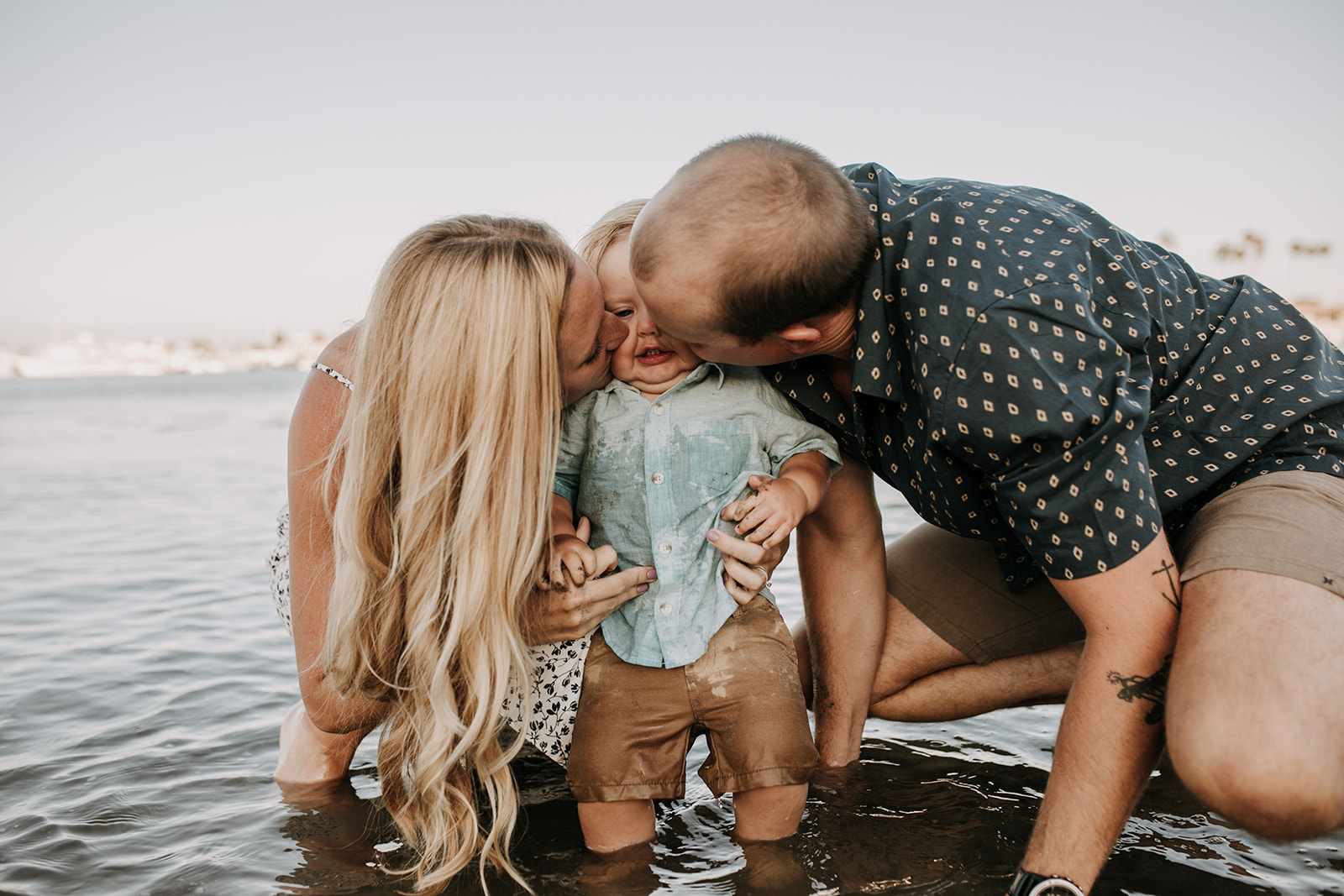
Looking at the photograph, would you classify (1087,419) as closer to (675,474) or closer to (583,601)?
(675,474)

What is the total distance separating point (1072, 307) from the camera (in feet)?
6.10

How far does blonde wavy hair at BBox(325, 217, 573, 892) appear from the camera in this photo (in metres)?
2.12

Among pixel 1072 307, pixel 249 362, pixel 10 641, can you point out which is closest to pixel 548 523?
pixel 1072 307

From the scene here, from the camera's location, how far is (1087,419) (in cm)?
180

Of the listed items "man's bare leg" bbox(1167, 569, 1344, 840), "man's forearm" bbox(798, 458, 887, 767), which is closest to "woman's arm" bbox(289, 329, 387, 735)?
"man's forearm" bbox(798, 458, 887, 767)

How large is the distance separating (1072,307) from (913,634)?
1.42 metres

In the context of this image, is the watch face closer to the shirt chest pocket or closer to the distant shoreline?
the shirt chest pocket

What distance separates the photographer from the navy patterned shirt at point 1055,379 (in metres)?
1.84

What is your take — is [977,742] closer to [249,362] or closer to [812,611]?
[812,611]

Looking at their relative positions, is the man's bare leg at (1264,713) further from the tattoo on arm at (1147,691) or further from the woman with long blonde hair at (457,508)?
the woman with long blonde hair at (457,508)

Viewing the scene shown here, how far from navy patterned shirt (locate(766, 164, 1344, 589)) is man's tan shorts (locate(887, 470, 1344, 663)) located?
0.11m

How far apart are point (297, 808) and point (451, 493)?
4.01 feet

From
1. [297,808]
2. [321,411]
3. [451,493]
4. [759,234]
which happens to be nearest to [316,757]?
[297,808]

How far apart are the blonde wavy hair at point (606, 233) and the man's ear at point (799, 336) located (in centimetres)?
61
